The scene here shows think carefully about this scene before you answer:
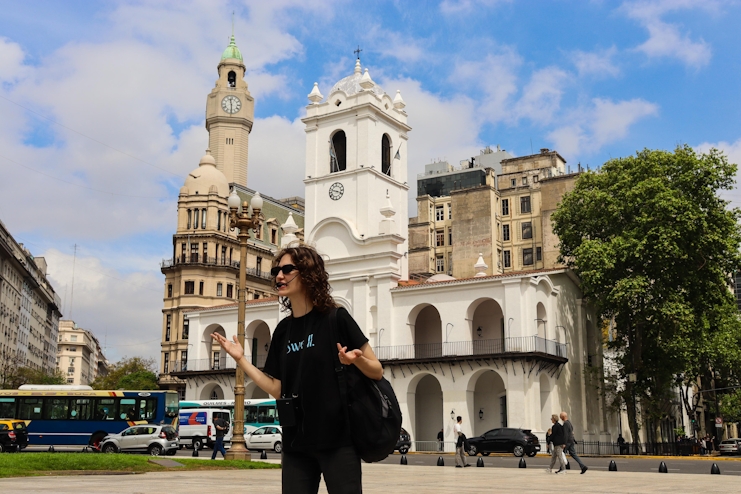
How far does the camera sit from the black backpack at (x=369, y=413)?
465cm

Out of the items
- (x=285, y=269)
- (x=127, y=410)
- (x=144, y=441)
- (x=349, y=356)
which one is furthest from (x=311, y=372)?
A: (x=127, y=410)

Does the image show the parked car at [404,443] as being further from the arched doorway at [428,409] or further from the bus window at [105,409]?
the bus window at [105,409]

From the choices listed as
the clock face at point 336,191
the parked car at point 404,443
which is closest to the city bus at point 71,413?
the parked car at point 404,443

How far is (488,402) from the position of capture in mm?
43281

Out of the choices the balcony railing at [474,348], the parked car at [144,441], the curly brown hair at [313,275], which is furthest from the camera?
the balcony railing at [474,348]

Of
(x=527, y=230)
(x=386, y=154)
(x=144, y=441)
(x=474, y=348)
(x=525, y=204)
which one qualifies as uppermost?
(x=525, y=204)

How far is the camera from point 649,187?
40438mm

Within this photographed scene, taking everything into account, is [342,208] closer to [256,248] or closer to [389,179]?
[389,179]

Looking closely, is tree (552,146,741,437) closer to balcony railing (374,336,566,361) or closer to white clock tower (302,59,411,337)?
balcony railing (374,336,566,361)

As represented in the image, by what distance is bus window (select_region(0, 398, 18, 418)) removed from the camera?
35.7m

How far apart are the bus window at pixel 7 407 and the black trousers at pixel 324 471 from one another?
35.1 m

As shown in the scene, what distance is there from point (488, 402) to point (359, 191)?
563 inches

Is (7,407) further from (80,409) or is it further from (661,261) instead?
(661,261)

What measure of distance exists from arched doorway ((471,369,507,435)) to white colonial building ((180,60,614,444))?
59 millimetres
